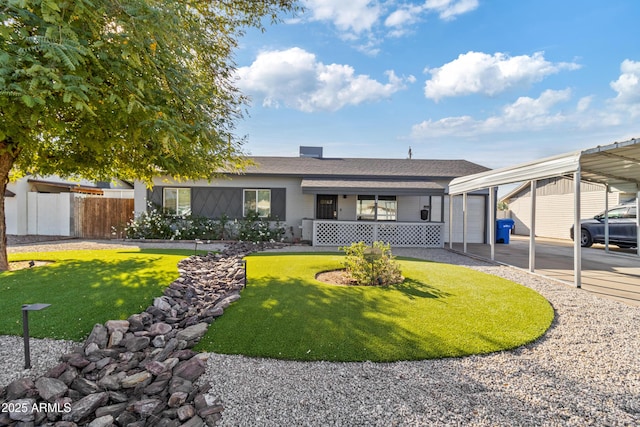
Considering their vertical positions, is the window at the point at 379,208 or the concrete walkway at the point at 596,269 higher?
the window at the point at 379,208

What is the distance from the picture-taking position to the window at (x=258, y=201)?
14992 mm

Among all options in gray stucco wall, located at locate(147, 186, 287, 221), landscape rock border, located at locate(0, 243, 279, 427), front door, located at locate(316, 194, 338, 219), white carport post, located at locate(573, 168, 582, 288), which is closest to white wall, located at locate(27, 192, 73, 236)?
gray stucco wall, located at locate(147, 186, 287, 221)

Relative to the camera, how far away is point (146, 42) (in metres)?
4.28

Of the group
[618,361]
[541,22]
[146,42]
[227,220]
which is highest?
[541,22]

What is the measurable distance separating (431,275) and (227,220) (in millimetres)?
9903

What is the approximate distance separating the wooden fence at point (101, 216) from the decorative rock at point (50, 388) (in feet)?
45.2

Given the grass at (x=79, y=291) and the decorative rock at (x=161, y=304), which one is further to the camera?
the decorative rock at (x=161, y=304)

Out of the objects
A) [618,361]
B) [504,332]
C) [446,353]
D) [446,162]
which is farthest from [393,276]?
[446,162]

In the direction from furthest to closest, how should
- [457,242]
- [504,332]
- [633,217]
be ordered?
[457,242]
[633,217]
[504,332]

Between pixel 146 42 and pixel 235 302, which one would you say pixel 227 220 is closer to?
pixel 235 302

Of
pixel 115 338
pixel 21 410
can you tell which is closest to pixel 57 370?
pixel 21 410

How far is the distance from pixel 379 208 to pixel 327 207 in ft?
8.98

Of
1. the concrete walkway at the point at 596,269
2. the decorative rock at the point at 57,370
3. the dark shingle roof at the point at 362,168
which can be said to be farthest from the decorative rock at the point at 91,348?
the dark shingle roof at the point at 362,168

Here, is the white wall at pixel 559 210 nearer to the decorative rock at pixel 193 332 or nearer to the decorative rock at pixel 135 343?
the decorative rock at pixel 193 332
